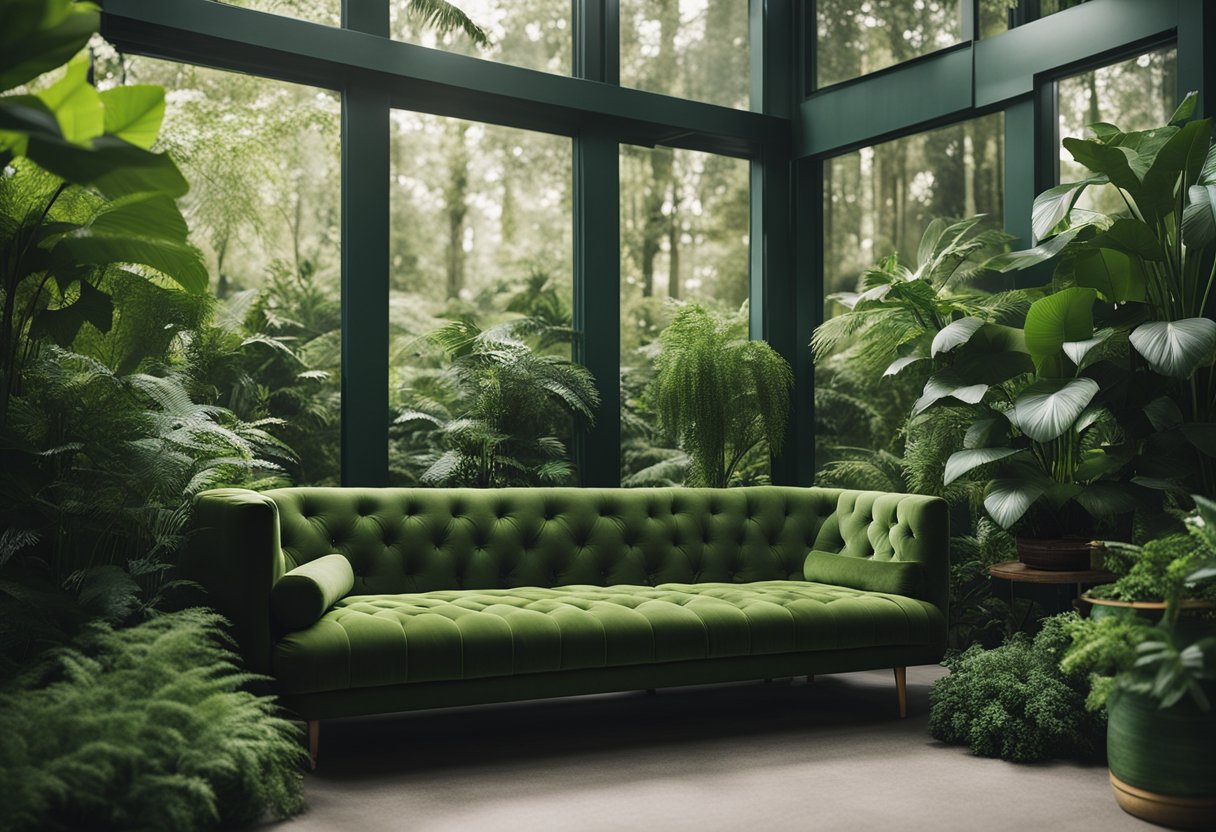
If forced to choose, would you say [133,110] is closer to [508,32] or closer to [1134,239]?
[508,32]

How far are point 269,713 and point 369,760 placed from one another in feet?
1.67

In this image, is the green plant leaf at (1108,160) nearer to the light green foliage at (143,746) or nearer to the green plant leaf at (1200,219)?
the green plant leaf at (1200,219)

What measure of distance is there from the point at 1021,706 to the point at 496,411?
8.60 ft

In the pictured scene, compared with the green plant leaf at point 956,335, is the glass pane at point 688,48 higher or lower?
higher

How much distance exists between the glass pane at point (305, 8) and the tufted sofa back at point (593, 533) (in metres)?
2.26

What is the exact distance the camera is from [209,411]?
4.14 m

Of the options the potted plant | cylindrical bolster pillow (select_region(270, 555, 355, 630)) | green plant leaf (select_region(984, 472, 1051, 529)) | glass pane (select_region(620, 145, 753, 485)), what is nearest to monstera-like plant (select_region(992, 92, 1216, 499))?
green plant leaf (select_region(984, 472, 1051, 529))

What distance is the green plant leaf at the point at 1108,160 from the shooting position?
155 inches

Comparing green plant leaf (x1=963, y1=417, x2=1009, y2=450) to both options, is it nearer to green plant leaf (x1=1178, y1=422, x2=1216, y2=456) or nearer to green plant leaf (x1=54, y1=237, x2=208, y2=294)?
green plant leaf (x1=1178, y1=422, x2=1216, y2=456)

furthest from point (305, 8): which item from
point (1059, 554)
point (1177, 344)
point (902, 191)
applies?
point (1059, 554)

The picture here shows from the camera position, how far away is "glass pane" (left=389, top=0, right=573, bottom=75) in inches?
204

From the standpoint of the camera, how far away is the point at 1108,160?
3945mm

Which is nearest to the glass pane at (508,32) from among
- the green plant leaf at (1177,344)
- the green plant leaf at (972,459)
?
the green plant leaf at (972,459)

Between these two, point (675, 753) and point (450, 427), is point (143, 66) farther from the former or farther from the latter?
point (675, 753)
